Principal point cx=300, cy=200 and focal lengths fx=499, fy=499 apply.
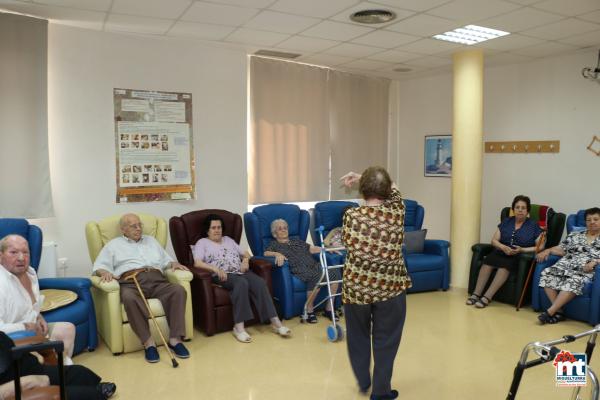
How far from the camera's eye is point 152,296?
403 cm

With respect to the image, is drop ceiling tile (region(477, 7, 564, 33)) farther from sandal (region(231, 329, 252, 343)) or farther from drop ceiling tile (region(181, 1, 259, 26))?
sandal (region(231, 329, 252, 343))

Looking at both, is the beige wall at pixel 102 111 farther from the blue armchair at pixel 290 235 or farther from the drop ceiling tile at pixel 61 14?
the blue armchair at pixel 290 235

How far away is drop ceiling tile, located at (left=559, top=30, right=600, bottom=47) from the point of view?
484 cm

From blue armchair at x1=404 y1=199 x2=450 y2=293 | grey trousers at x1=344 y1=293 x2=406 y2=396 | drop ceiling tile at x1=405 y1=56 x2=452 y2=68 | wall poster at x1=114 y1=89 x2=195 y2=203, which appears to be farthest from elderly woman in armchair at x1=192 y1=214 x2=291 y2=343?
drop ceiling tile at x1=405 y1=56 x2=452 y2=68

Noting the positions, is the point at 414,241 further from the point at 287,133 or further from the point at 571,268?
the point at 287,133

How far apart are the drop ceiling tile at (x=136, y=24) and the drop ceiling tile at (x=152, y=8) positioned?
0.13 m

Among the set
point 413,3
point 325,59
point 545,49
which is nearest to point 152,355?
point 413,3

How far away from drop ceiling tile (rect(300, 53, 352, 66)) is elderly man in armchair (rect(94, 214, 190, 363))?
2963 mm

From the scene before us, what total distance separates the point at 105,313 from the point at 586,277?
13.8 ft

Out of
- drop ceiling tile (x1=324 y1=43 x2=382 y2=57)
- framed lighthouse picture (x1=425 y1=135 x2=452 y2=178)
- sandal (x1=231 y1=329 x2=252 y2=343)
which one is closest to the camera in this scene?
sandal (x1=231 y1=329 x2=252 y2=343)

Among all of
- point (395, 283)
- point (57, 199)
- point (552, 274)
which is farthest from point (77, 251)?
point (552, 274)

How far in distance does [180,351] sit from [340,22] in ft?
10.2

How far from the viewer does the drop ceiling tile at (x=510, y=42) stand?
4.99m

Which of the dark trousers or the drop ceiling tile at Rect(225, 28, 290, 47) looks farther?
the drop ceiling tile at Rect(225, 28, 290, 47)
